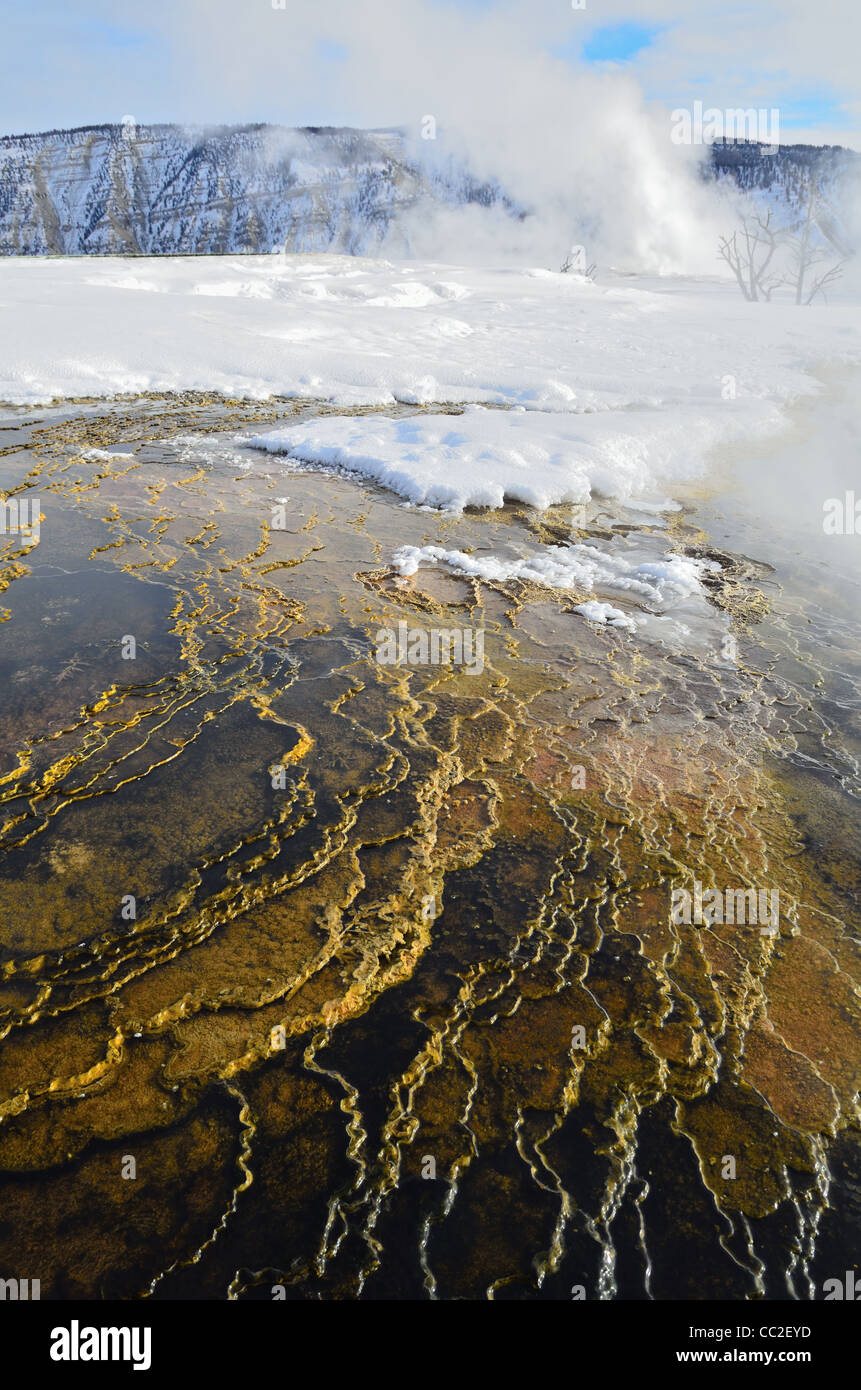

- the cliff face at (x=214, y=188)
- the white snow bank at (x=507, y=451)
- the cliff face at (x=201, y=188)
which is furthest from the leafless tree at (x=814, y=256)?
the white snow bank at (x=507, y=451)

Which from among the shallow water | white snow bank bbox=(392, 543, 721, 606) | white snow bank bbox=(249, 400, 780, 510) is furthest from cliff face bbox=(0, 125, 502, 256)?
the shallow water

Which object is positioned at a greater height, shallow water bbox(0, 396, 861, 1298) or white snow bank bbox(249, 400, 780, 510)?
white snow bank bbox(249, 400, 780, 510)

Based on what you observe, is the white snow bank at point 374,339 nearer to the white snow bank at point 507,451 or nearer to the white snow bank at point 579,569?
the white snow bank at point 507,451

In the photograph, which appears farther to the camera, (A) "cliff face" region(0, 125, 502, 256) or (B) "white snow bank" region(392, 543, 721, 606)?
(A) "cliff face" region(0, 125, 502, 256)

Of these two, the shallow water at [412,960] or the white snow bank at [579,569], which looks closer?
the shallow water at [412,960]

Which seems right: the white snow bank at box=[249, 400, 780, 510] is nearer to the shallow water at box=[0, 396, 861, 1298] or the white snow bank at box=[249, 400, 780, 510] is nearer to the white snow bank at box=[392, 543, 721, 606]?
the white snow bank at box=[392, 543, 721, 606]
